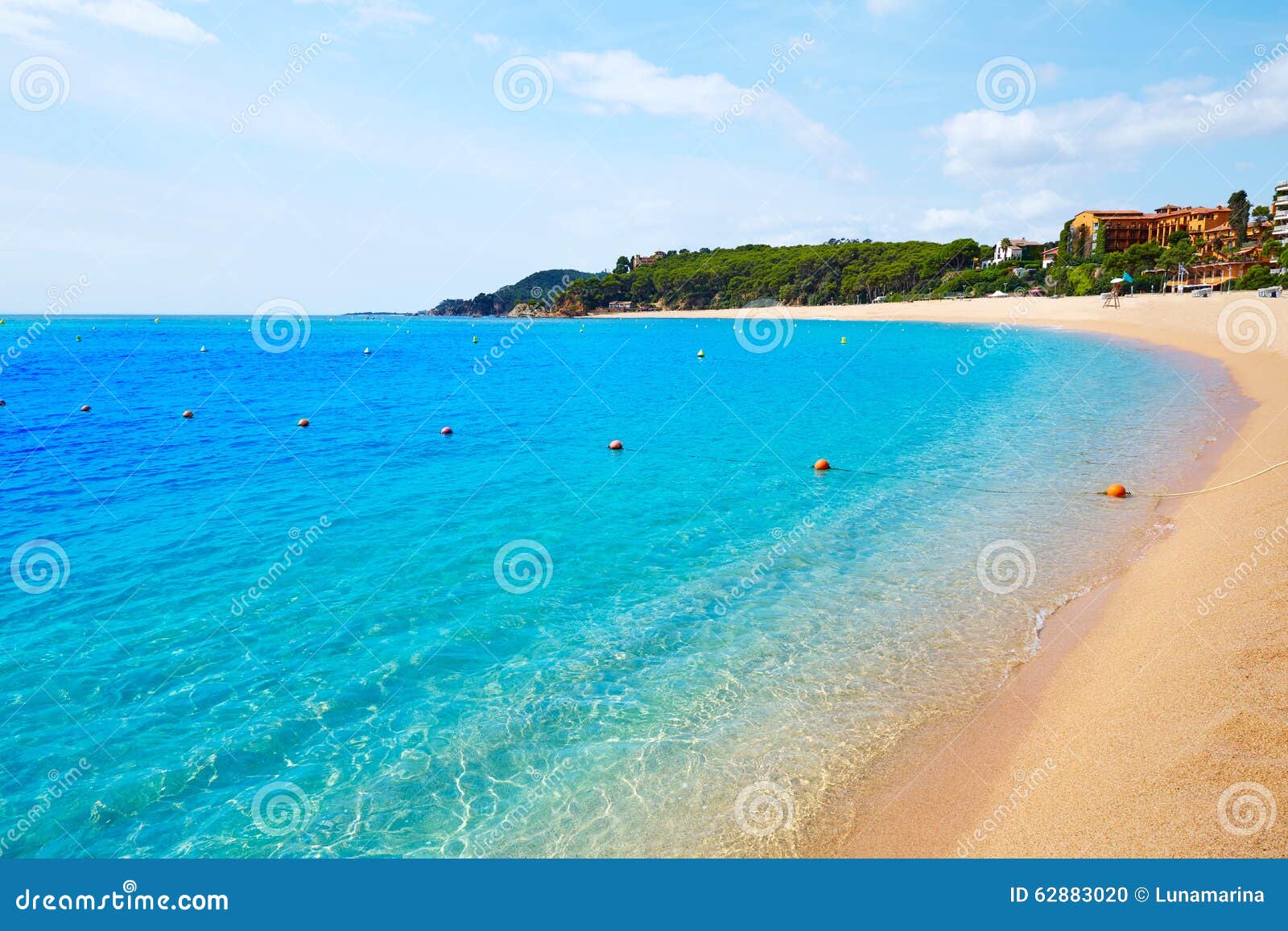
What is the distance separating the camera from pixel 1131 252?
109 m

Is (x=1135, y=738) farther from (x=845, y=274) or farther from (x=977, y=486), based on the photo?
(x=845, y=274)

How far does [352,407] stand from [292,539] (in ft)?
82.3

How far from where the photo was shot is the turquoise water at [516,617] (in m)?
7.62

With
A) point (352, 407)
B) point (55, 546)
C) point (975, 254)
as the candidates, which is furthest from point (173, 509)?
point (975, 254)

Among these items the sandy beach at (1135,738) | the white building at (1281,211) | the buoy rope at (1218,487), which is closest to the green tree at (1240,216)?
the white building at (1281,211)

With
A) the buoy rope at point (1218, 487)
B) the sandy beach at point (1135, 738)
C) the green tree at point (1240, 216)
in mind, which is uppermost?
the green tree at point (1240, 216)

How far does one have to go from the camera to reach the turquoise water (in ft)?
25.0

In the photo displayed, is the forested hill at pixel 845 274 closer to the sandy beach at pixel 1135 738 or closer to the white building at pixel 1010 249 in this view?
the white building at pixel 1010 249

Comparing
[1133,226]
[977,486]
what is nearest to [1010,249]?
[1133,226]

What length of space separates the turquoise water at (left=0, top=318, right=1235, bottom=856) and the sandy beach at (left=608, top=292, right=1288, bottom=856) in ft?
1.97

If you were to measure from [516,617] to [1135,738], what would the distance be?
884 centimetres

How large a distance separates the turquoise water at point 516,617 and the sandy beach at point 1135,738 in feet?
1.97

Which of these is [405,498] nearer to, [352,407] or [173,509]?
[173,509]

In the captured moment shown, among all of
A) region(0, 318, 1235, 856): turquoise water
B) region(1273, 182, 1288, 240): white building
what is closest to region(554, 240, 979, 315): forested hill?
region(1273, 182, 1288, 240): white building
